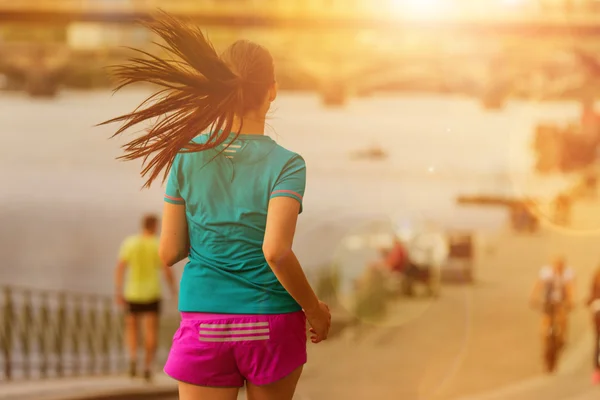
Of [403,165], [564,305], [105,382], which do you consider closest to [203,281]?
[105,382]

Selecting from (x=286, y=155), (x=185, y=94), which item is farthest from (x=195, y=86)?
(x=286, y=155)

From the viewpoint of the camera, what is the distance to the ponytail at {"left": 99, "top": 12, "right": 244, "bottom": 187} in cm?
204

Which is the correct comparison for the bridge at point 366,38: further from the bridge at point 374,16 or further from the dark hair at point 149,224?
the dark hair at point 149,224

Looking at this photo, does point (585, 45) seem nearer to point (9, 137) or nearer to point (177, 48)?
point (177, 48)

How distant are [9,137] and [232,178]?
71.8 meters

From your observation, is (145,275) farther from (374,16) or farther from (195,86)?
(374,16)

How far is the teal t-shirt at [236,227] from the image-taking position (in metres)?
1.96

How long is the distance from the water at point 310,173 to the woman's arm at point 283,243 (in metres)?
30.4

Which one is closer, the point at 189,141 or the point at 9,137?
the point at 189,141

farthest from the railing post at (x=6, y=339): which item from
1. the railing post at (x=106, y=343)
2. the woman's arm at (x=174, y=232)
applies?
the woman's arm at (x=174, y=232)

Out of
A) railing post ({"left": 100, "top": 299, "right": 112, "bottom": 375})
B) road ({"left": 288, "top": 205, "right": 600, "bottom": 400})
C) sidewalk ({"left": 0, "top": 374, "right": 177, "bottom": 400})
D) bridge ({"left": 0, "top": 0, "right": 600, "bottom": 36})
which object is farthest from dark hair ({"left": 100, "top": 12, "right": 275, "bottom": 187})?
bridge ({"left": 0, "top": 0, "right": 600, "bottom": 36})

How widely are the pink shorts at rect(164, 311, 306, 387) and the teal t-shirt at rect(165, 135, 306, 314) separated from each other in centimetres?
2

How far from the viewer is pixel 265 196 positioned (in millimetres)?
1950

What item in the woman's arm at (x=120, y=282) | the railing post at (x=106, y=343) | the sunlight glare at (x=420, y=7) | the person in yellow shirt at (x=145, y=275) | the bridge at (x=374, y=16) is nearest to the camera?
the person in yellow shirt at (x=145, y=275)
